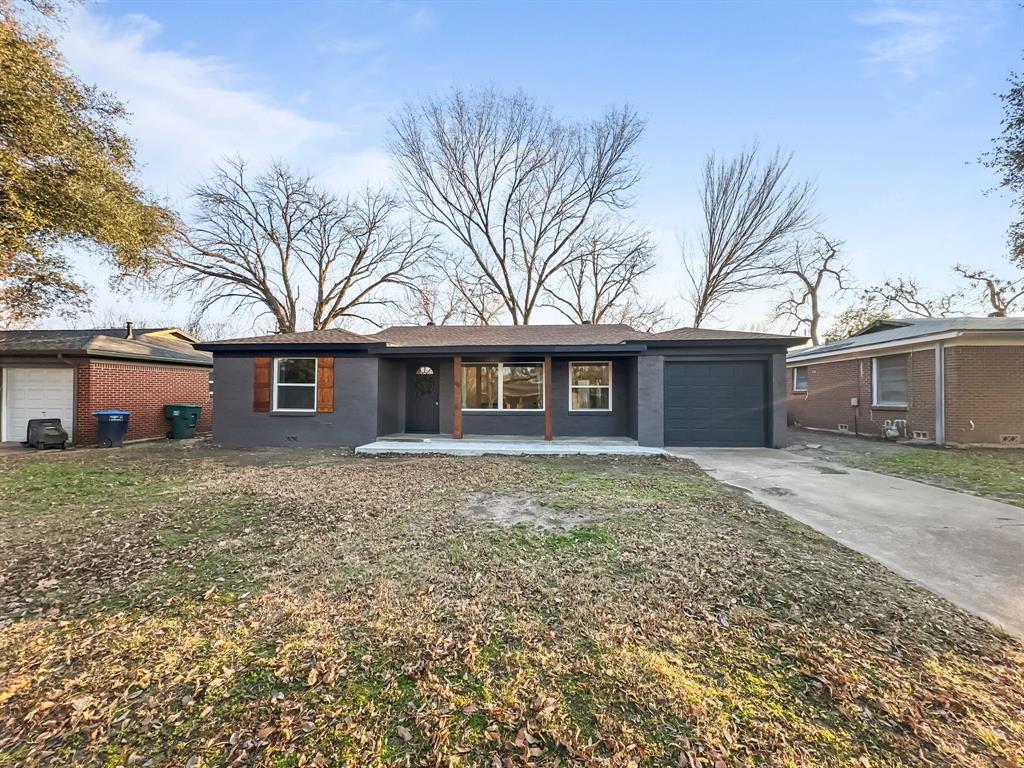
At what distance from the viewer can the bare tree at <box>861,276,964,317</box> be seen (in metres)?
25.8

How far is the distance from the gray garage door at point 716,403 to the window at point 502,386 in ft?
11.2

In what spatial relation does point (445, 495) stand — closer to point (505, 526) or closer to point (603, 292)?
point (505, 526)

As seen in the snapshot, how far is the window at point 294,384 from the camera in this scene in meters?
11.2

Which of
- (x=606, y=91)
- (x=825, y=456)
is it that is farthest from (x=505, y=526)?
(x=606, y=91)

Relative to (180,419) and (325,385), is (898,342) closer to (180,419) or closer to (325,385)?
(325,385)

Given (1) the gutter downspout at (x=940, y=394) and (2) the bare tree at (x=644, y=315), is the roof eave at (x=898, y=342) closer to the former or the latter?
(1) the gutter downspout at (x=940, y=394)

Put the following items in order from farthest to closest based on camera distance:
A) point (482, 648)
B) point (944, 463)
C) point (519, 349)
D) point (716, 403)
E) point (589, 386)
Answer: point (589, 386) < point (716, 403) < point (519, 349) < point (944, 463) < point (482, 648)

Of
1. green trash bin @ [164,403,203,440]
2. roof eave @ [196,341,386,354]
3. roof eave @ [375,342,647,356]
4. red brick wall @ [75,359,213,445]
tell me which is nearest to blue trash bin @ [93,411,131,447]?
red brick wall @ [75,359,213,445]

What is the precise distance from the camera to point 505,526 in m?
4.72

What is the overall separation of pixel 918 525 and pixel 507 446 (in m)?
7.07

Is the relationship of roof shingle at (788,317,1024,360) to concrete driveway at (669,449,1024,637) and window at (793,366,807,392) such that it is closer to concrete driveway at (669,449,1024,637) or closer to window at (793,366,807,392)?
window at (793,366,807,392)

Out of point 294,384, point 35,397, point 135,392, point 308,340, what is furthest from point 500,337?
point 35,397

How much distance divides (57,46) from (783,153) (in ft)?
85.9

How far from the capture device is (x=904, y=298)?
2611 cm
